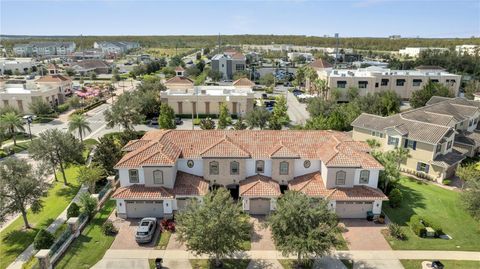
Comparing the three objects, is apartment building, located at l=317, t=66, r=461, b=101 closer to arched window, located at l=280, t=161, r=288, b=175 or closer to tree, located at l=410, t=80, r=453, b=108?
tree, located at l=410, t=80, r=453, b=108

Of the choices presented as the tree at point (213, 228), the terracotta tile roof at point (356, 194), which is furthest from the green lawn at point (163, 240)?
the terracotta tile roof at point (356, 194)

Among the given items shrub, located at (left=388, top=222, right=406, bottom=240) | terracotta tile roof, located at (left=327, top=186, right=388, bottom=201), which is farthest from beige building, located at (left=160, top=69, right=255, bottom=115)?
shrub, located at (left=388, top=222, right=406, bottom=240)

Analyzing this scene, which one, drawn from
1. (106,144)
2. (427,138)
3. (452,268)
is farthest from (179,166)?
(427,138)

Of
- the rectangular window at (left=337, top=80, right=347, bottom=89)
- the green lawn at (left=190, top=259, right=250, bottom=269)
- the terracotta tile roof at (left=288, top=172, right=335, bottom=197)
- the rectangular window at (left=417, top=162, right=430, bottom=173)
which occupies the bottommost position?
the green lawn at (left=190, top=259, right=250, bottom=269)

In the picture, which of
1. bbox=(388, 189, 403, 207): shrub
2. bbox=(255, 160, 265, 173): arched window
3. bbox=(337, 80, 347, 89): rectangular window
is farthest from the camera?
bbox=(337, 80, 347, 89): rectangular window

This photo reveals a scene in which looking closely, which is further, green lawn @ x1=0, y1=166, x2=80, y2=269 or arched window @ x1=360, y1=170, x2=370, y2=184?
arched window @ x1=360, y1=170, x2=370, y2=184

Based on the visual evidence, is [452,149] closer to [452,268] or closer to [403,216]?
[403,216]
